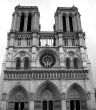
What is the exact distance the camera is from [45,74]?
28547 mm

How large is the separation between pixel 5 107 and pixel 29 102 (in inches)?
150

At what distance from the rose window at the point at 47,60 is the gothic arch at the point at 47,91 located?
375 cm

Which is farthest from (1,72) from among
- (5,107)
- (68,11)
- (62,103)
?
(68,11)

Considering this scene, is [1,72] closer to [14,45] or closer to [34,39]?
[14,45]

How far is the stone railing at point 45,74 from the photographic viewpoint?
92.4 ft

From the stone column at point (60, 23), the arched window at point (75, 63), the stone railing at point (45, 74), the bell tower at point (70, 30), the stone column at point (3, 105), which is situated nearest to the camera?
the stone column at point (3, 105)

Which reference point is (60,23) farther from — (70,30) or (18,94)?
(18,94)

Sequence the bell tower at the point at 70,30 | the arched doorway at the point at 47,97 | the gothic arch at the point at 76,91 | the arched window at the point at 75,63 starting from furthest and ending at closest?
the bell tower at the point at 70,30 < the arched window at the point at 75,63 < the gothic arch at the point at 76,91 < the arched doorway at the point at 47,97

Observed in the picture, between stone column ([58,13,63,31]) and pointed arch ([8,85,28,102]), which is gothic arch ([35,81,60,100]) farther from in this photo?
stone column ([58,13,63,31])

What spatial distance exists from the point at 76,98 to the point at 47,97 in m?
4.88

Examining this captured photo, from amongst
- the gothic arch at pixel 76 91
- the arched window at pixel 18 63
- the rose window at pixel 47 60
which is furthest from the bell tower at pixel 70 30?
the arched window at pixel 18 63

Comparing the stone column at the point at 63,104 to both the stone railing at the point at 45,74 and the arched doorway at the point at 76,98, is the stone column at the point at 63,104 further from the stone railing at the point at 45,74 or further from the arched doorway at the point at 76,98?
the stone railing at the point at 45,74

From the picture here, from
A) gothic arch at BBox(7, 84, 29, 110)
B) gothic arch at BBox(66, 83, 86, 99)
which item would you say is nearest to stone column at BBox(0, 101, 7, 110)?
gothic arch at BBox(7, 84, 29, 110)

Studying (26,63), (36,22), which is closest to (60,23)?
(36,22)
